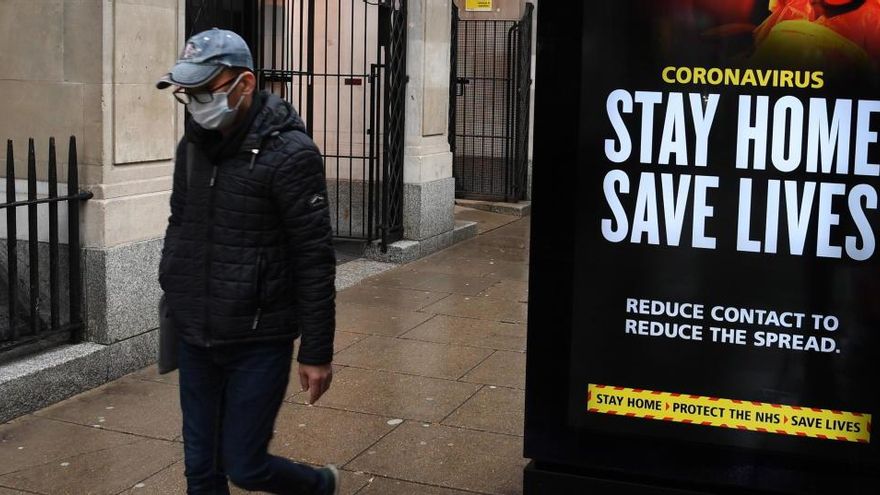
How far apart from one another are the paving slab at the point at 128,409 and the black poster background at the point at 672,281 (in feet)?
7.59

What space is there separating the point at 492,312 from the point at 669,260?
4.73 meters

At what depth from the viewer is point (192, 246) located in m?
3.91

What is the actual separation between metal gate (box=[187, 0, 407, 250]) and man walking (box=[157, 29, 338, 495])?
6.29 metres

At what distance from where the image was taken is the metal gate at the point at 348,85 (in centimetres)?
1058

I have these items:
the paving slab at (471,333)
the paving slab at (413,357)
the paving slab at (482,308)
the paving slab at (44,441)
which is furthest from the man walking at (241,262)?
the paving slab at (482,308)

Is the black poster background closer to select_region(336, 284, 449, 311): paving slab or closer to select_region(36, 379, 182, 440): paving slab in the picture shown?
select_region(36, 379, 182, 440): paving slab

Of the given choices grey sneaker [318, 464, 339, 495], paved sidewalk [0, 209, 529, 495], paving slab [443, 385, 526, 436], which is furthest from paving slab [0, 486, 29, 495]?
paving slab [443, 385, 526, 436]

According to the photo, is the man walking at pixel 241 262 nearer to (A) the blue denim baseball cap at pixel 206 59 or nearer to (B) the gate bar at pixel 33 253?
(A) the blue denim baseball cap at pixel 206 59

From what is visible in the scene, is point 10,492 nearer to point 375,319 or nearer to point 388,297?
point 375,319

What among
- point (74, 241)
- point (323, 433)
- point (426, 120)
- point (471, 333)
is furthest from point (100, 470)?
point (426, 120)

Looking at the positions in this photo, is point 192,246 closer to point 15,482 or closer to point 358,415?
point 15,482

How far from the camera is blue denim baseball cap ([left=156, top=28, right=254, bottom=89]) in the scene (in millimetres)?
3770

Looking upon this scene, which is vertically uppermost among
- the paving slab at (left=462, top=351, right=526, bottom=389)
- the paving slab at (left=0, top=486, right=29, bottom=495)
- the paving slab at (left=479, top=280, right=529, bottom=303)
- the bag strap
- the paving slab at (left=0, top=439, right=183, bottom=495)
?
the bag strap

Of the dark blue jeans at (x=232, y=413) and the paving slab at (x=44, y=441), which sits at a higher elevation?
the dark blue jeans at (x=232, y=413)
